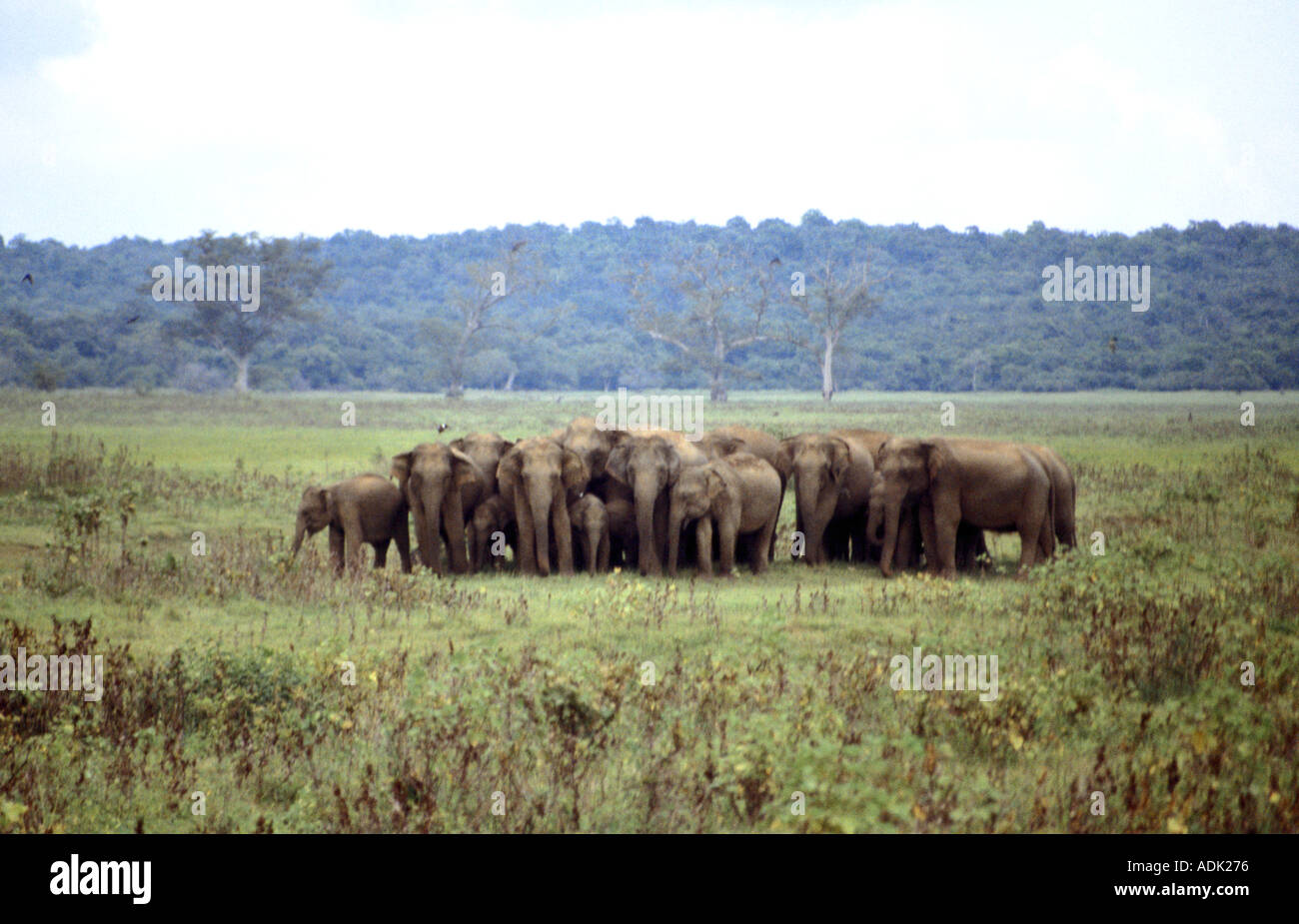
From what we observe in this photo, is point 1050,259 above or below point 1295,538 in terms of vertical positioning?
above

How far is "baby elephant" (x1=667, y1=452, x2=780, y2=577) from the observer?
1656 cm

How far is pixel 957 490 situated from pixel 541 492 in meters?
5.14

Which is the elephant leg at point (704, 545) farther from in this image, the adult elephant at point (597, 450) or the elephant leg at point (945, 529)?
the elephant leg at point (945, 529)

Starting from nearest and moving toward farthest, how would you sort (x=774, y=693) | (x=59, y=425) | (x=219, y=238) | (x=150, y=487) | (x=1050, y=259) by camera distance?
(x=774, y=693) → (x=150, y=487) → (x=59, y=425) → (x=1050, y=259) → (x=219, y=238)

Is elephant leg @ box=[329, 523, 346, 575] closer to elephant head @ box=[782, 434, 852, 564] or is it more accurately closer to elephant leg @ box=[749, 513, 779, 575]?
elephant leg @ box=[749, 513, 779, 575]

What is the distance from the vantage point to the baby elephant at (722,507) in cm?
1656

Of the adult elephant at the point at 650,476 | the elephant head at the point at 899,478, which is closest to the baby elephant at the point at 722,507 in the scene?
the adult elephant at the point at 650,476

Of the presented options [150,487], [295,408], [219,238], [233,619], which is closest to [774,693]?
[233,619]

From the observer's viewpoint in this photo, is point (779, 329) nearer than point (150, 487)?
No

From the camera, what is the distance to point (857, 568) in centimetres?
1786

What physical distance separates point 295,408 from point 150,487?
32436mm

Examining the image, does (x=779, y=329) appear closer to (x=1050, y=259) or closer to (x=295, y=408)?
(x=1050, y=259)

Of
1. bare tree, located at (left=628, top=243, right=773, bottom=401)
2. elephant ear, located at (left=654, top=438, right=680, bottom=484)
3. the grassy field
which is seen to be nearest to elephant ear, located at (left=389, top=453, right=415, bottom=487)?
the grassy field
